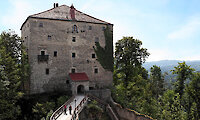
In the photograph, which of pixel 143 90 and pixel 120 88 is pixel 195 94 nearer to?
pixel 143 90

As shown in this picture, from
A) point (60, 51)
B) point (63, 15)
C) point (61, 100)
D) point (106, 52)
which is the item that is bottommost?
point (61, 100)

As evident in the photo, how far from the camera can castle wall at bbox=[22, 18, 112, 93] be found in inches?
1070

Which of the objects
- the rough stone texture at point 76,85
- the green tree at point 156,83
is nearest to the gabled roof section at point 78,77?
the rough stone texture at point 76,85

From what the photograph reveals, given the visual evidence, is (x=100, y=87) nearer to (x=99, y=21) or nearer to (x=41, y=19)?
(x=99, y=21)

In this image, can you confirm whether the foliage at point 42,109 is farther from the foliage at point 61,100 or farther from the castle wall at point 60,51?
the castle wall at point 60,51

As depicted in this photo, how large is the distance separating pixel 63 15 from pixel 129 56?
51.4 feet

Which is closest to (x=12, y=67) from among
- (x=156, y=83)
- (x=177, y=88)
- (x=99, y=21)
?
(x=99, y=21)

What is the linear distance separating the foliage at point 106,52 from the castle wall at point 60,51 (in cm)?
76

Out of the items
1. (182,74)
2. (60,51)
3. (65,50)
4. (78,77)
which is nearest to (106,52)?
(78,77)

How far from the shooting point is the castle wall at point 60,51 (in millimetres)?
27172

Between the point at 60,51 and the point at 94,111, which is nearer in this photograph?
the point at 94,111

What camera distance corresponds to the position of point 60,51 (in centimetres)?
2900

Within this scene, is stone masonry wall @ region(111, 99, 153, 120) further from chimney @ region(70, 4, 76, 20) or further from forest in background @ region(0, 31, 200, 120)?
chimney @ region(70, 4, 76, 20)

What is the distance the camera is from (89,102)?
78.0 feet
